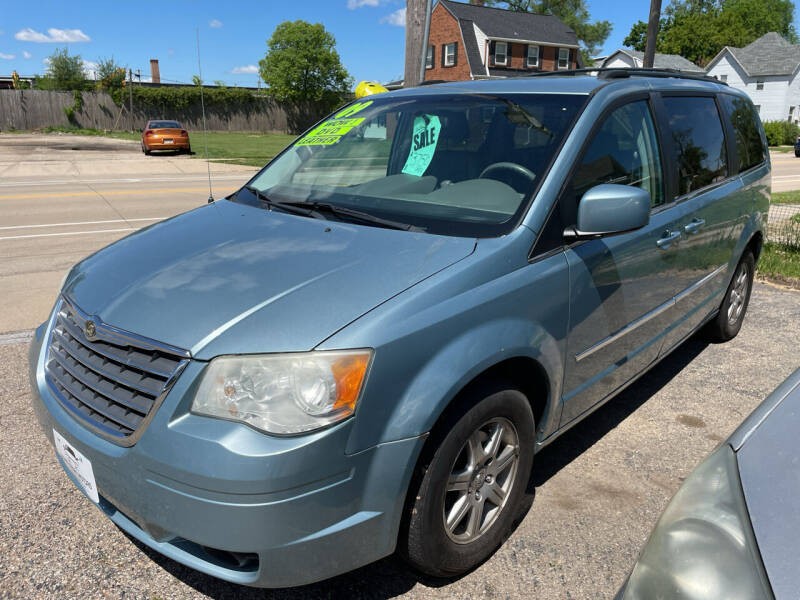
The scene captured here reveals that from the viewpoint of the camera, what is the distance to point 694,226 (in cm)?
353

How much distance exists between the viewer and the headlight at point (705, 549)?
3.96 feet

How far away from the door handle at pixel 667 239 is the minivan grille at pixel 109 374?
92.7 inches

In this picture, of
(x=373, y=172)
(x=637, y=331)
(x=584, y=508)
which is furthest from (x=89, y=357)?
(x=637, y=331)

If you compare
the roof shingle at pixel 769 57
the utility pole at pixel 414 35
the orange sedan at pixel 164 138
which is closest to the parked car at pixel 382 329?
the utility pole at pixel 414 35

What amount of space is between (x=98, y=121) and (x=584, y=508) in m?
48.7

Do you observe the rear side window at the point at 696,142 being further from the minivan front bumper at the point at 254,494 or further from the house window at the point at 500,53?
the house window at the point at 500,53

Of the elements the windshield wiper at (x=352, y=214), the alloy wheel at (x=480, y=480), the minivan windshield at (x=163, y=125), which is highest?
the minivan windshield at (x=163, y=125)

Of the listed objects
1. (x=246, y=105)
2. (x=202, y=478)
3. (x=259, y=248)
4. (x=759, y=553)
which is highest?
(x=246, y=105)

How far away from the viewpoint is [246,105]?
4747 centimetres

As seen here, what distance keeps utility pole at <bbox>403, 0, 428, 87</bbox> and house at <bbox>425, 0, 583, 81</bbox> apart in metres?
36.1

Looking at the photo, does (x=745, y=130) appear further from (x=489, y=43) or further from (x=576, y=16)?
(x=576, y=16)

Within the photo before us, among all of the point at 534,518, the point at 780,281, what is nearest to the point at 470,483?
the point at 534,518

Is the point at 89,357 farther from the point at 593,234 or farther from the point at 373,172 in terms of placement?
the point at 593,234

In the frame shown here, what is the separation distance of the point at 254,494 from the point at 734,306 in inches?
167
